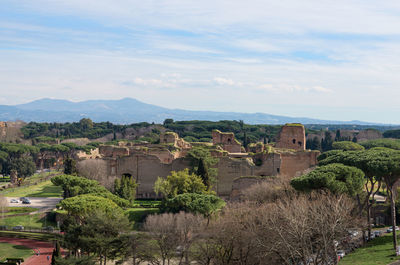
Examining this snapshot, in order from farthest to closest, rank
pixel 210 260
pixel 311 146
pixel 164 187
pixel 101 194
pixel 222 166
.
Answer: pixel 311 146, pixel 222 166, pixel 164 187, pixel 101 194, pixel 210 260

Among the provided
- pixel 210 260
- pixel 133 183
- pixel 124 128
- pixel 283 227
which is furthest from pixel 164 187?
pixel 124 128

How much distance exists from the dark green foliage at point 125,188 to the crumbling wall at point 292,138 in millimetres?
23190

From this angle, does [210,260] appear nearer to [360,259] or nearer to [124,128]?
[360,259]

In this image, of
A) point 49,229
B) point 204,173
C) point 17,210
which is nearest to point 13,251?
point 49,229

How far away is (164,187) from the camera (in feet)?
138

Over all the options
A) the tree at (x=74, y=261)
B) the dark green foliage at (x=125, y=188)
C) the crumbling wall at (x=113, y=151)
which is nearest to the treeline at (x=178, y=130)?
the crumbling wall at (x=113, y=151)

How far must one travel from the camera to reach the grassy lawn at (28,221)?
38625mm

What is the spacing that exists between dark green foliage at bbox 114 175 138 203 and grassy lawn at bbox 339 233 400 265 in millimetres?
22092

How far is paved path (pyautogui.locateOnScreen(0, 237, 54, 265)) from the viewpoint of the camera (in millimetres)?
29998

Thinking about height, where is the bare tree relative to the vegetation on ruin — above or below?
above

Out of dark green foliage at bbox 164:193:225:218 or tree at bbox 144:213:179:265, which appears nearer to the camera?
tree at bbox 144:213:179:265

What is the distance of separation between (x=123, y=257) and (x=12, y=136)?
87.0 m

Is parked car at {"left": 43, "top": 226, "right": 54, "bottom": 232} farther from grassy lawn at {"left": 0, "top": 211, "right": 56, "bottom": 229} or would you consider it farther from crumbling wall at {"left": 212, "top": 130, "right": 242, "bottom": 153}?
crumbling wall at {"left": 212, "top": 130, "right": 242, "bottom": 153}

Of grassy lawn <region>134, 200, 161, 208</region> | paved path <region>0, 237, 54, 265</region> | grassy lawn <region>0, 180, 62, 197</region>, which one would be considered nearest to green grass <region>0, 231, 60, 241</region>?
paved path <region>0, 237, 54, 265</region>
